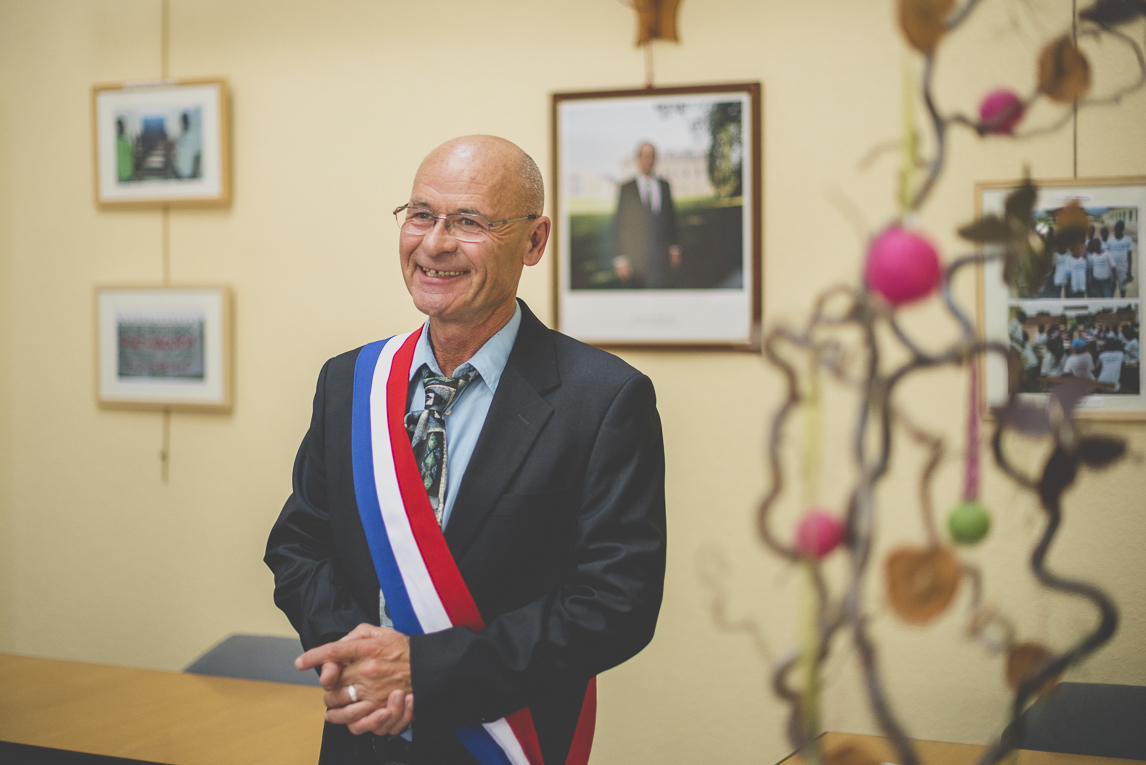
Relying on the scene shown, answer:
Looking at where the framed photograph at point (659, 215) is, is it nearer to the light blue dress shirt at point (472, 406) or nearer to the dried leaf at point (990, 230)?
the light blue dress shirt at point (472, 406)

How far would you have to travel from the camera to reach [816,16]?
6.02 feet

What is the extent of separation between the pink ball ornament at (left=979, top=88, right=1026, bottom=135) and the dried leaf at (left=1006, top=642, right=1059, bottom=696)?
0.28 metres

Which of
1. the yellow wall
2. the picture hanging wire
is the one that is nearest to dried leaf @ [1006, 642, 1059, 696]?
the yellow wall

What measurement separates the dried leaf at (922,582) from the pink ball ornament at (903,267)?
13cm

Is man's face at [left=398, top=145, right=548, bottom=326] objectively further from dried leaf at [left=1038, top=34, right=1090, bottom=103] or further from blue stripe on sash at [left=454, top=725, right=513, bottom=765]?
dried leaf at [left=1038, top=34, right=1090, bottom=103]

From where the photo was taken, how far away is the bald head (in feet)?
3.65

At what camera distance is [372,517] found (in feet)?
3.74

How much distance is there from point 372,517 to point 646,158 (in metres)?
1.16

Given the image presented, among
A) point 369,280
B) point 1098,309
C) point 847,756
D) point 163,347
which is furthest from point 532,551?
point 163,347

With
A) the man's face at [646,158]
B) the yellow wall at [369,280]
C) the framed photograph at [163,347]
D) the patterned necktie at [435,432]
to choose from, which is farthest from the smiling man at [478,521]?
the framed photograph at [163,347]

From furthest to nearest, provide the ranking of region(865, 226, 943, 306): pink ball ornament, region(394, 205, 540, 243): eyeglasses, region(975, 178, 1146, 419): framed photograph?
region(975, 178, 1146, 419): framed photograph
region(394, 205, 540, 243): eyeglasses
region(865, 226, 943, 306): pink ball ornament

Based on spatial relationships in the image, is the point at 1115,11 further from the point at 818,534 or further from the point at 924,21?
the point at 818,534

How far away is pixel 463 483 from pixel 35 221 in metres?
1.96

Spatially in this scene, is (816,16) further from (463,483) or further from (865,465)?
(865,465)
